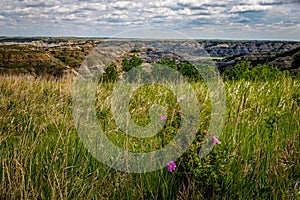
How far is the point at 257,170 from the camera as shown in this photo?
241 cm

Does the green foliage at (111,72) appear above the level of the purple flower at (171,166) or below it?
above

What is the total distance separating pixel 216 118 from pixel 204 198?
1087 mm

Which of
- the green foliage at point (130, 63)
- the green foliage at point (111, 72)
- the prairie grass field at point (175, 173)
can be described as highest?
the green foliage at point (130, 63)

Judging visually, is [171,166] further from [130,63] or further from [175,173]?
[130,63]

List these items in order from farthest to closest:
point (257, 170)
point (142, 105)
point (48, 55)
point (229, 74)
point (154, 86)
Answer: point (48, 55) < point (229, 74) < point (154, 86) < point (142, 105) < point (257, 170)

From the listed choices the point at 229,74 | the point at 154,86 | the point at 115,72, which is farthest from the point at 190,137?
the point at 229,74

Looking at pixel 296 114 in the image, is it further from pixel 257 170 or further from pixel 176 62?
pixel 176 62

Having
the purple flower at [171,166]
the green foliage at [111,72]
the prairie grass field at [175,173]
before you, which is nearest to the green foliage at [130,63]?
the green foliage at [111,72]

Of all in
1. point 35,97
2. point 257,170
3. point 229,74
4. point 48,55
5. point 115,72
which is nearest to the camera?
point 257,170

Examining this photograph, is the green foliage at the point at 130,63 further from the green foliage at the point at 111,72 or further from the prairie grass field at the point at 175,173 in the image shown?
the prairie grass field at the point at 175,173

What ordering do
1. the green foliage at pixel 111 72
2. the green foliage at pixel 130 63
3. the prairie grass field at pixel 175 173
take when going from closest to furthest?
the prairie grass field at pixel 175 173 < the green foliage at pixel 111 72 < the green foliage at pixel 130 63

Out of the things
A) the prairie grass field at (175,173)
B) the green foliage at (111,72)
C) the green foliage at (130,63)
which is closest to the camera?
the prairie grass field at (175,173)

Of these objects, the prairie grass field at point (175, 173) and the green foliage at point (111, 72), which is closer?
the prairie grass field at point (175, 173)

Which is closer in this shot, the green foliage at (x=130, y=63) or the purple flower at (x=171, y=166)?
the purple flower at (x=171, y=166)
